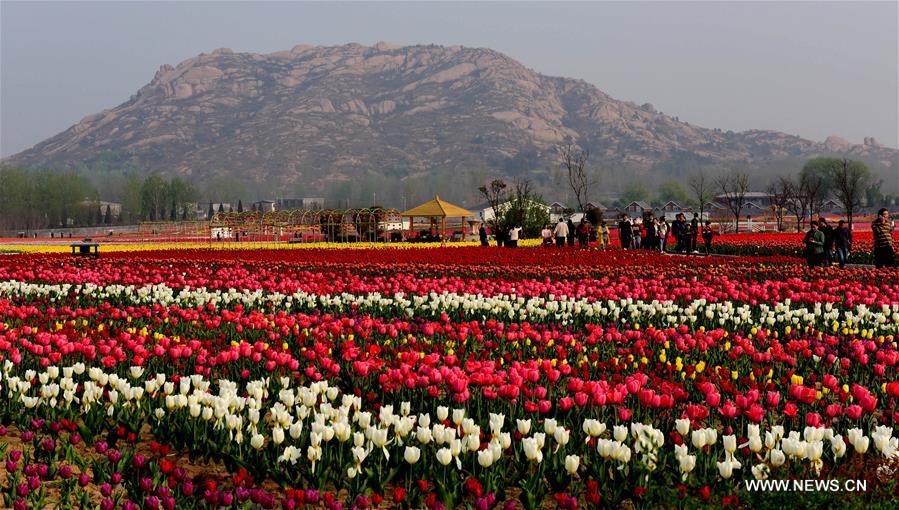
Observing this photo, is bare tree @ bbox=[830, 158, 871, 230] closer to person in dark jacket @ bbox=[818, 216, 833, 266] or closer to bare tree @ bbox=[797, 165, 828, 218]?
bare tree @ bbox=[797, 165, 828, 218]

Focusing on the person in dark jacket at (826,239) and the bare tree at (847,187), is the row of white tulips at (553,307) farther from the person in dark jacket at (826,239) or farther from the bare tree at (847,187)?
the bare tree at (847,187)

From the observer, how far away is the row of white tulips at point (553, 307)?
1025cm

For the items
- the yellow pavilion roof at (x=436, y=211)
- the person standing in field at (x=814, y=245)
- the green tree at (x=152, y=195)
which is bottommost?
the person standing in field at (x=814, y=245)

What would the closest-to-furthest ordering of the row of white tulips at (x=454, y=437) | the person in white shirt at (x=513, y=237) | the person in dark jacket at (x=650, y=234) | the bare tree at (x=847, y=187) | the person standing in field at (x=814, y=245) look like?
the row of white tulips at (x=454, y=437)
the person standing in field at (x=814, y=245)
the person in dark jacket at (x=650, y=234)
the person in white shirt at (x=513, y=237)
the bare tree at (x=847, y=187)

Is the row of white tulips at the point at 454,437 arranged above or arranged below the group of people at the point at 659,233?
below

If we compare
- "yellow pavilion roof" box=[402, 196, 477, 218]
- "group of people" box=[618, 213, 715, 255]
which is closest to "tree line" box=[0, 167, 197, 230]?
"yellow pavilion roof" box=[402, 196, 477, 218]

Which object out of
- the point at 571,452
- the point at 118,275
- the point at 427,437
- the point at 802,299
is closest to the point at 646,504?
the point at 571,452

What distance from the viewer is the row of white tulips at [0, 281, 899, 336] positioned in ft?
33.6

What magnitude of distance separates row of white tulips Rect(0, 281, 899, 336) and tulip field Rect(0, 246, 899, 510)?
71 millimetres

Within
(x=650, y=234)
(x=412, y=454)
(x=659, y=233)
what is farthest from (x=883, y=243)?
(x=412, y=454)

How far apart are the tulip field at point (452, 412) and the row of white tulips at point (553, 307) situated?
0.23 feet

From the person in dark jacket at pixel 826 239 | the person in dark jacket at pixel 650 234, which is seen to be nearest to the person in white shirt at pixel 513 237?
the person in dark jacket at pixel 650 234

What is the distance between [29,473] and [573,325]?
21.7 ft

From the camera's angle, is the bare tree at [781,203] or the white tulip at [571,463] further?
the bare tree at [781,203]
